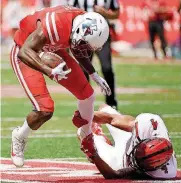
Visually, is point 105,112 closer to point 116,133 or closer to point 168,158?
point 116,133

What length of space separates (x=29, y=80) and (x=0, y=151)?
6.63 feet

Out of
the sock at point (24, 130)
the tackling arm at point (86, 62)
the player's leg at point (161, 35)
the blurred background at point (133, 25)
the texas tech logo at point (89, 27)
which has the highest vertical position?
the texas tech logo at point (89, 27)

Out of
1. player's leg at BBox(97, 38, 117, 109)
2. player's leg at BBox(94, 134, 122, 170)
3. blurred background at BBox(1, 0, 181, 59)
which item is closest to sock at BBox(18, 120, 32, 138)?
player's leg at BBox(94, 134, 122, 170)

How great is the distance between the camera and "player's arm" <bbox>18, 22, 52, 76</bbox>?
7914 mm

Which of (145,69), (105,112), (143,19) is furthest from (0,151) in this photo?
(143,19)

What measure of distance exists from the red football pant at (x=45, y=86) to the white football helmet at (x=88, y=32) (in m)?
0.41

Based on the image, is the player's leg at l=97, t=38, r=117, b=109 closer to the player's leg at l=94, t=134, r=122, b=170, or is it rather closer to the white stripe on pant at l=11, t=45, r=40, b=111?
the player's leg at l=94, t=134, r=122, b=170

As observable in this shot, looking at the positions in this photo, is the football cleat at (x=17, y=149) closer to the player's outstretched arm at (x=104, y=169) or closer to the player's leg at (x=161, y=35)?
the player's outstretched arm at (x=104, y=169)

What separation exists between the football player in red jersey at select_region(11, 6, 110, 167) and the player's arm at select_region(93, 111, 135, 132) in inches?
9.6

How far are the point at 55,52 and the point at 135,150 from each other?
123 cm

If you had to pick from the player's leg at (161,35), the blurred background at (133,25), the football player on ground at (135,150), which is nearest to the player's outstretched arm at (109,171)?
the football player on ground at (135,150)

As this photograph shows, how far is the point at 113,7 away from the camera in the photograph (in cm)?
1399

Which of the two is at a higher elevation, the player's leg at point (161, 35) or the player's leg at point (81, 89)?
the player's leg at point (81, 89)

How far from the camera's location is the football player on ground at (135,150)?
799cm
